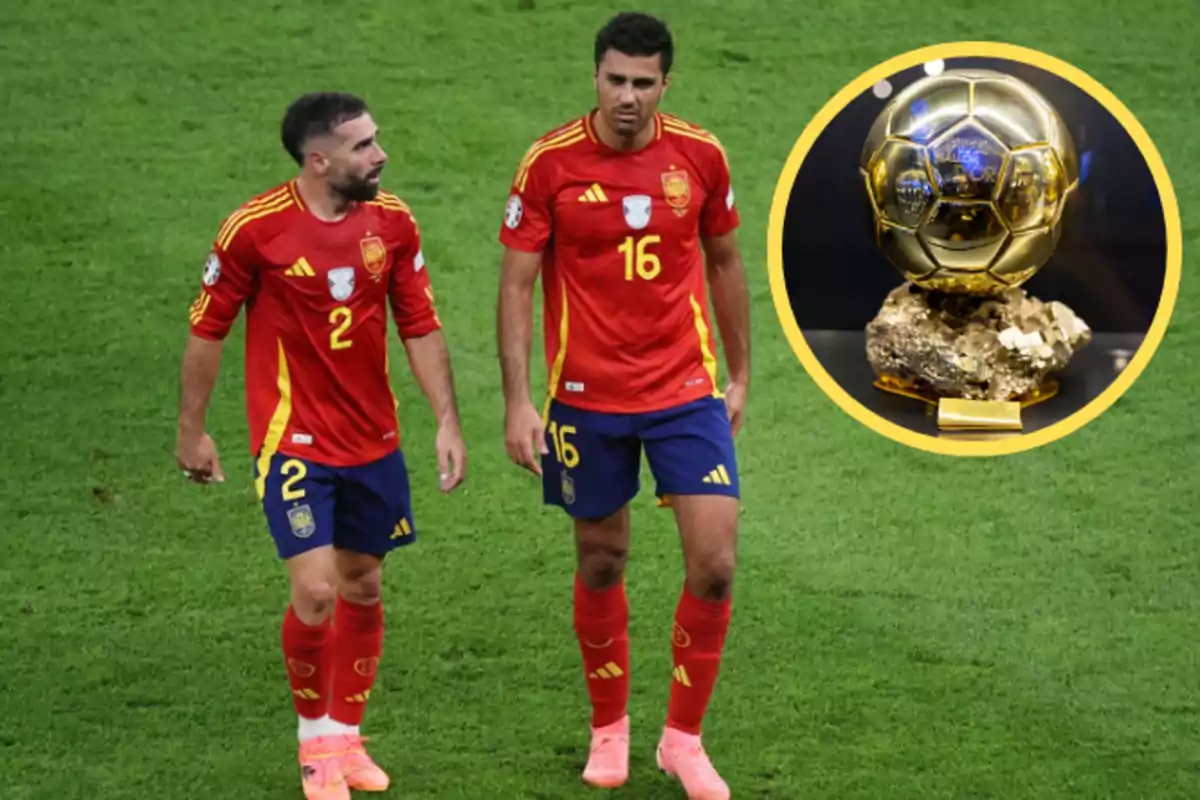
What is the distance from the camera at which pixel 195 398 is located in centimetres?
455

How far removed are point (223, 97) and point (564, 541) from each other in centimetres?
295

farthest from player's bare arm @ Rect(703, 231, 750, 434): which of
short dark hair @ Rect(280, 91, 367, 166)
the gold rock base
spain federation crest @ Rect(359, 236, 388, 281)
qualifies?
short dark hair @ Rect(280, 91, 367, 166)

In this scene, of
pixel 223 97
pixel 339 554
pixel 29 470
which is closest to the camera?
pixel 339 554

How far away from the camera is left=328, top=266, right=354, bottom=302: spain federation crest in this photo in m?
4.49

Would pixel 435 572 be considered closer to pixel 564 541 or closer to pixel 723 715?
pixel 564 541

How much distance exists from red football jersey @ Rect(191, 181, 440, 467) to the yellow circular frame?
1.42 meters

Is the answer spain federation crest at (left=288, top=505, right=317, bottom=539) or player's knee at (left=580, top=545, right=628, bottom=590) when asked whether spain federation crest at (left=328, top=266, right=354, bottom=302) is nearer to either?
spain federation crest at (left=288, top=505, right=317, bottom=539)

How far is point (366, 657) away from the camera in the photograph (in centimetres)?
492

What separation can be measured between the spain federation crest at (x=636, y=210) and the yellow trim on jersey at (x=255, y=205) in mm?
751

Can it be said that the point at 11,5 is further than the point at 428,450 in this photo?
Yes

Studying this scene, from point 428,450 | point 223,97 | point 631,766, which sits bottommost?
point 631,766

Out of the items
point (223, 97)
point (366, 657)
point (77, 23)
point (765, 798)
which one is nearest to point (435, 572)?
point (366, 657)

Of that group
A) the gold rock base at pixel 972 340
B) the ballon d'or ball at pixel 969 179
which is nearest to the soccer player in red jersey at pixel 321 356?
the ballon d'or ball at pixel 969 179

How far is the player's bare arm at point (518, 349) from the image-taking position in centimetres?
456
